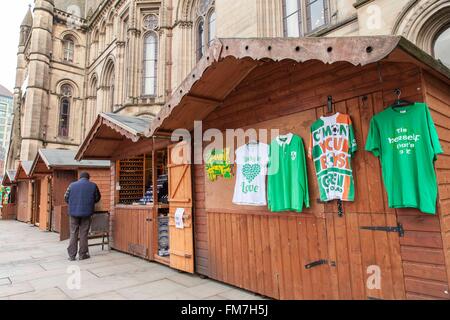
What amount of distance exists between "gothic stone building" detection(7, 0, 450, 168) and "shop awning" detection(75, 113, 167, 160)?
6.10 metres

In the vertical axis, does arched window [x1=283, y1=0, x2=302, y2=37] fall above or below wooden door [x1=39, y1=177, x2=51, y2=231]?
above

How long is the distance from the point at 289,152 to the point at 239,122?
1265mm

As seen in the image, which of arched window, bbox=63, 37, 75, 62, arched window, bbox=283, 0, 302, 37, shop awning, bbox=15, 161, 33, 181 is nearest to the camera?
arched window, bbox=283, 0, 302, 37

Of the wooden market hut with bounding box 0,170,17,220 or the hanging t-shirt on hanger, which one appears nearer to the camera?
the hanging t-shirt on hanger

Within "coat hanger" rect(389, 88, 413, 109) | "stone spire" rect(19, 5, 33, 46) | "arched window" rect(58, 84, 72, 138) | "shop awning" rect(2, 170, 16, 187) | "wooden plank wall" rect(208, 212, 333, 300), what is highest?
"stone spire" rect(19, 5, 33, 46)

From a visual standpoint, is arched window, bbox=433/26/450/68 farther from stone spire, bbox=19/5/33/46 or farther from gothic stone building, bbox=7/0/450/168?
stone spire, bbox=19/5/33/46

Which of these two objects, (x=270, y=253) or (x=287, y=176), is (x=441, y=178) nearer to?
(x=287, y=176)

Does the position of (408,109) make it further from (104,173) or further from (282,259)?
(104,173)

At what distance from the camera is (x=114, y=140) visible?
859 centimetres

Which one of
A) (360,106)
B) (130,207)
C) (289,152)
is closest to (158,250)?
(130,207)

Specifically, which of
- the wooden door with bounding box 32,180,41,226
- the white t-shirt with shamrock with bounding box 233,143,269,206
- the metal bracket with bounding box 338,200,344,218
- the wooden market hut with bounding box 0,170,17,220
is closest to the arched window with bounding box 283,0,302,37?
the white t-shirt with shamrock with bounding box 233,143,269,206

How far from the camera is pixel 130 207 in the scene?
328 inches

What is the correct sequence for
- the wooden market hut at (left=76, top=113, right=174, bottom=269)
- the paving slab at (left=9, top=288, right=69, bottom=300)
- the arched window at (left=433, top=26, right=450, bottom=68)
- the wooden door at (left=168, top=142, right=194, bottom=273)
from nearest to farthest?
the paving slab at (left=9, top=288, right=69, bottom=300)
the wooden door at (left=168, top=142, right=194, bottom=273)
the arched window at (left=433, top=26, right=450, bottom=68)
the wooden market hut at (left=76, top=113, right=174, bottom=269)

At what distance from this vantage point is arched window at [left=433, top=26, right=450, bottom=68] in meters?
7.04
